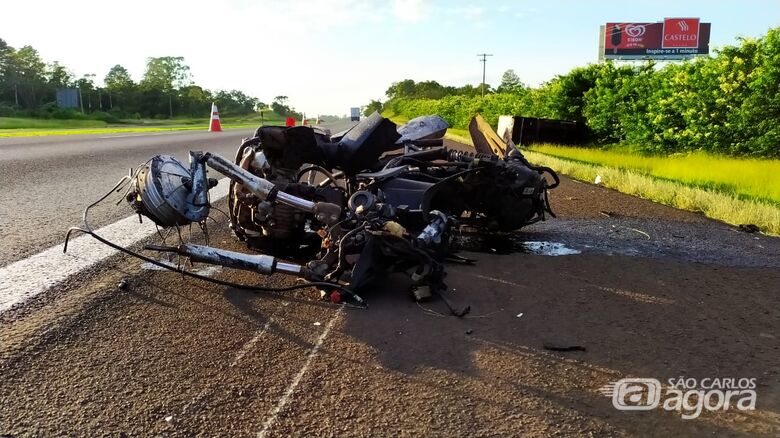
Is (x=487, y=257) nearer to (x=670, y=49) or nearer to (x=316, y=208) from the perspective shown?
(x=316, y=208)

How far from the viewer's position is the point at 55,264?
338 centimetres

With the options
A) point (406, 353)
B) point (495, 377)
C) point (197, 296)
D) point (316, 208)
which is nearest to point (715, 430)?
point (495, 377)

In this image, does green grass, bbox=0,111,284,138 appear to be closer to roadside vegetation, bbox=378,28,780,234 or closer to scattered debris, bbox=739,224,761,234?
roadside vegetation, bbox=378,28,780,234

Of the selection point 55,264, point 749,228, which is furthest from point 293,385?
point 749,228

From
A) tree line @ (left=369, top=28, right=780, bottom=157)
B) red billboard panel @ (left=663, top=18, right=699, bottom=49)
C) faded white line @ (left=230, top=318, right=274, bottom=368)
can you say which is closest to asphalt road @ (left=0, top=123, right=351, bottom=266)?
faded white line @ (left=230, top=318, right=274, bottom=368)

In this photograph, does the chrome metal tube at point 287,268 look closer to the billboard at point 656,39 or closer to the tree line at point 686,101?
the tree line at point 686,101

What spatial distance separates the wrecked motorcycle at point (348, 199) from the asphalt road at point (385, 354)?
0.20 meters

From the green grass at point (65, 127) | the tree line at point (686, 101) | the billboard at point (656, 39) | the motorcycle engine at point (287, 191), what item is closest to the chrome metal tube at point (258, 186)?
the motorcycle engine at point (287, 191)

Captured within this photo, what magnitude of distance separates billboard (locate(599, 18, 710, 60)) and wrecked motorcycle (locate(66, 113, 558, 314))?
216 ft

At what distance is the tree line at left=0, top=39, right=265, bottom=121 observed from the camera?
201ft

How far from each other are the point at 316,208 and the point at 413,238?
562 mm

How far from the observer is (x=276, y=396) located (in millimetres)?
1972

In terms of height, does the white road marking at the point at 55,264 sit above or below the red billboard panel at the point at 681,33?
below

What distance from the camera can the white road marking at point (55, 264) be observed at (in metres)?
2.88
